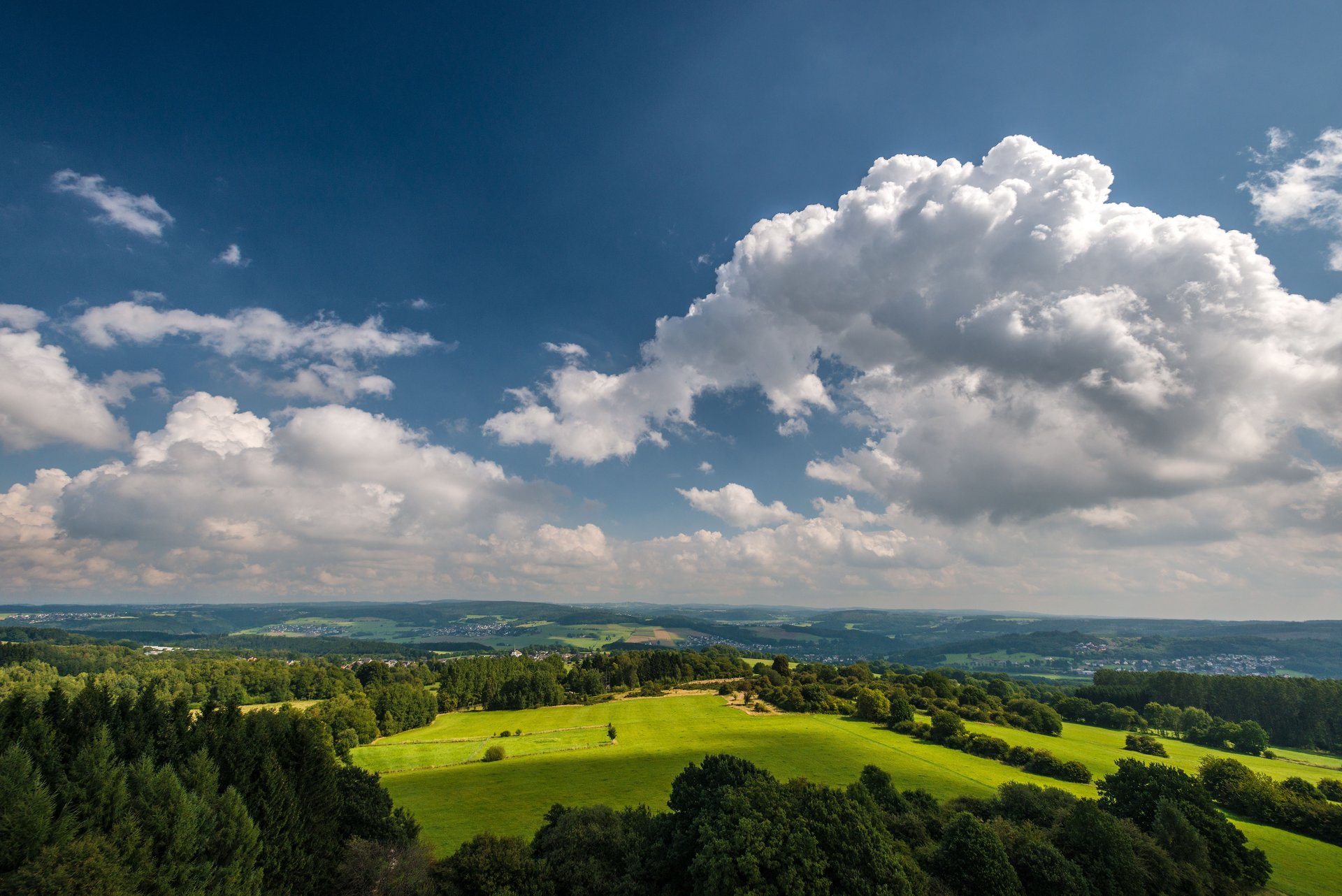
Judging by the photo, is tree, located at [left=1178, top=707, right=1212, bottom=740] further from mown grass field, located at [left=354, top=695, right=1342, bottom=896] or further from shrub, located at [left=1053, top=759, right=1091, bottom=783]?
shrub, located at [left=1053, top=759, right=1091, bottom=783]

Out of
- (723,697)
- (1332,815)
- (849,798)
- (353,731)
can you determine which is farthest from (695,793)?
(723,697)

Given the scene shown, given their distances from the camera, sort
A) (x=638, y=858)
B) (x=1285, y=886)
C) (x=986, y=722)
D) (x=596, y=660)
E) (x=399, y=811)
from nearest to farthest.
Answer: (x=638, y=858)
(x=1285, y=886)
(x=399, y=811)
(x=986, y=722)
(x=596, y=660)

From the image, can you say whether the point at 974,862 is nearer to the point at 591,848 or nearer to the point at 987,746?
the point at 591,848

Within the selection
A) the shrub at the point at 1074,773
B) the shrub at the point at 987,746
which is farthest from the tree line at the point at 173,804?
the shrub at the point at 987,746

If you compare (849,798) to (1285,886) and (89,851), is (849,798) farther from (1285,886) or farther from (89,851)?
(89,851)

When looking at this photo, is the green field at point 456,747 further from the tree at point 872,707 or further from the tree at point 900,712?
the tree at point 900,712
